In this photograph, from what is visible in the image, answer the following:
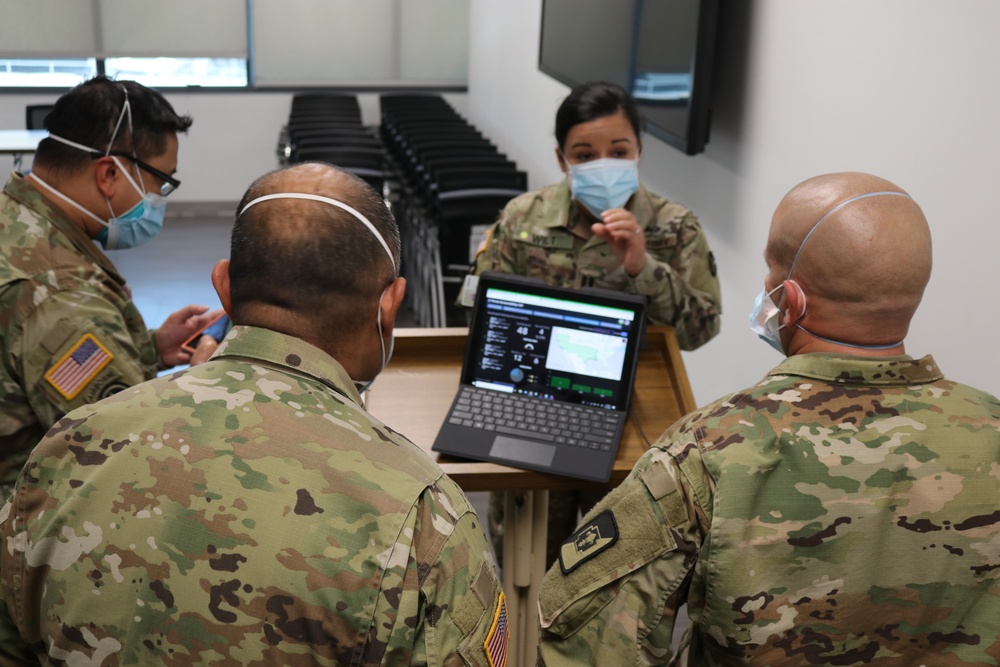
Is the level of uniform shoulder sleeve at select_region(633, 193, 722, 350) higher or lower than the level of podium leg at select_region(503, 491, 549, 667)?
higher

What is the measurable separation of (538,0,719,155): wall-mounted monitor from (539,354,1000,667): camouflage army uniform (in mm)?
1894

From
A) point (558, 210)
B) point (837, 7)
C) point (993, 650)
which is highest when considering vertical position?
point (837, 7)

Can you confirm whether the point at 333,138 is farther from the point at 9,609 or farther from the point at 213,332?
the point at 9,609

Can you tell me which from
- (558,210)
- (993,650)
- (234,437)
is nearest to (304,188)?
(234,437)

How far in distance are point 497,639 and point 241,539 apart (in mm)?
330

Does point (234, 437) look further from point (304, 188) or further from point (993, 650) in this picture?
point (993, 650)

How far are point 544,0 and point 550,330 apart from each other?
3.57 metres

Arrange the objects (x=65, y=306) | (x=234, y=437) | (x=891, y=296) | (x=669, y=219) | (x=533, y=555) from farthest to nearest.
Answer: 1. (x=669, y=219)
2. (x=533, y=555)
3. (x=65, y=306)
4. (x=891, y=296)
5. (x=234, y=437)

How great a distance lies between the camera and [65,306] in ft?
6.17

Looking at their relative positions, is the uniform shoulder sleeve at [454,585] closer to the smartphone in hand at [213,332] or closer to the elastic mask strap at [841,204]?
the elastic mask strap at [841,204]

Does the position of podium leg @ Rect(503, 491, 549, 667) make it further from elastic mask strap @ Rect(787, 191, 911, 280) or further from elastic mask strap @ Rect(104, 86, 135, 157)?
elastic mask strap @ Rect(104, 86, 135, 157)

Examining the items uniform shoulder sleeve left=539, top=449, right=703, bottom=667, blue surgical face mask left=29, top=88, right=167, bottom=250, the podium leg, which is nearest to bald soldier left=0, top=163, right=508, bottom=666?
uniform shoulder sleeve left=539, top=449, right=703, bottom=667

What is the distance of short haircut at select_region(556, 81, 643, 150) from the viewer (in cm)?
238

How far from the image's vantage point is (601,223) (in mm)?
2398
